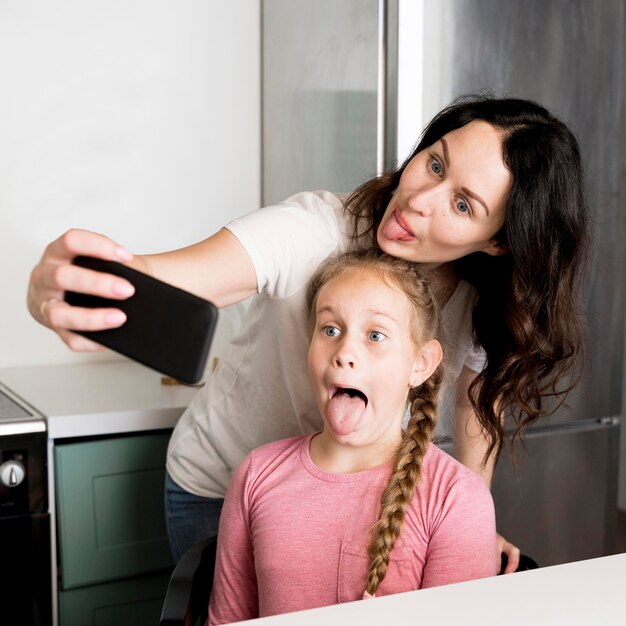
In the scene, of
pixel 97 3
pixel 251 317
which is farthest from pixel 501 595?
pixel 97 3

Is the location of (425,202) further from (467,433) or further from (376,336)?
(467,433)

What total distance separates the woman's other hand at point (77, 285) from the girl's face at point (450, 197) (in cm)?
47

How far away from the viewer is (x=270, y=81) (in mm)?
2141

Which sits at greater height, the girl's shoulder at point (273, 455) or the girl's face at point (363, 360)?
the girl's face at point (363, 360)

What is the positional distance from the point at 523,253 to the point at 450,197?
0.13m

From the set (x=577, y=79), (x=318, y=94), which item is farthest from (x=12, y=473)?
(x=577, y=79)

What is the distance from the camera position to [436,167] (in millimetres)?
1145

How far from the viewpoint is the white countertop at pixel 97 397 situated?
1.53 m

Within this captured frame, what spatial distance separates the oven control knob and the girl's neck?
579 mm

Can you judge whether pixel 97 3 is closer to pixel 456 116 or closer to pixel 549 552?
pixel 456 116

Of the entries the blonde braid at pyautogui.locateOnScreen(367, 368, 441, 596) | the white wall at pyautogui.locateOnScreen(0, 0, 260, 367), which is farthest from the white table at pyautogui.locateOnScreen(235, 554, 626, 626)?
the white wall at pyautogui.locateOnScreen(0, 0, 260, 367)

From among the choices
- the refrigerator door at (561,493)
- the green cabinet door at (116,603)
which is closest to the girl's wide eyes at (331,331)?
the green cabinet door at (116,603)

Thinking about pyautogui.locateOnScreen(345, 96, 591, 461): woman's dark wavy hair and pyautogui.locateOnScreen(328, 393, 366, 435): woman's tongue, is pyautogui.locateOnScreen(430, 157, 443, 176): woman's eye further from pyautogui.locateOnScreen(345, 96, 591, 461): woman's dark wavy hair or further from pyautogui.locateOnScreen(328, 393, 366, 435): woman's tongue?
pyautogui.locateOnScreen(328, 393, 366, 435): woman's tongue

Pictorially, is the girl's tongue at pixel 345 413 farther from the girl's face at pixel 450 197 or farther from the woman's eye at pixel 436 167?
the woman's eye at pixel 436 167
